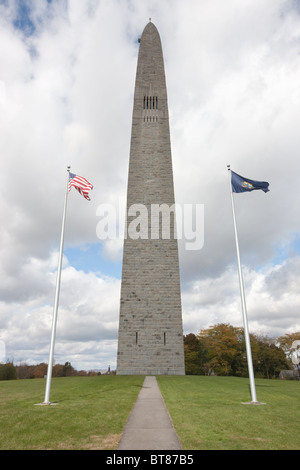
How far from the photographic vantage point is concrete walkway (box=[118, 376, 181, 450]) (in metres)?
5.32

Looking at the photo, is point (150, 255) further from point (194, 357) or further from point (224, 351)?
point (194, 357)

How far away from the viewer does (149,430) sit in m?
6.35

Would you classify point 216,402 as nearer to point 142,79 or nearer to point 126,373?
point 126,373

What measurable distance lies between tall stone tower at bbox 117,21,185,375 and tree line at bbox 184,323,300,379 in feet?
83.7

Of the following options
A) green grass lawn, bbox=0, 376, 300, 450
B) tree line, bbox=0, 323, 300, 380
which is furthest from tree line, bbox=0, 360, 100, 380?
green grass lawn, bbox=0, 376, 300, 450

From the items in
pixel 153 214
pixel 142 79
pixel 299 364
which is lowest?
pixel 299 364

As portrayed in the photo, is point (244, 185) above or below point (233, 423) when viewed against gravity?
above

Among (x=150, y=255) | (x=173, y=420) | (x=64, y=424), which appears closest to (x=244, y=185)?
(x=173, y=420)

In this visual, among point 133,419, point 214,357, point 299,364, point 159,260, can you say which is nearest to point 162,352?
point 159,260

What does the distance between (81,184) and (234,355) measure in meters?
42.3

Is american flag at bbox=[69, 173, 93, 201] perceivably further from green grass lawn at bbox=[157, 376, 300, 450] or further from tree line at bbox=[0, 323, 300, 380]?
tree line at bbox=[0, 323, 300, 380]

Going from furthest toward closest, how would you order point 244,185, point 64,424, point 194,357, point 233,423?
point 194,357, point 244,185, point 233,423, point 64,424

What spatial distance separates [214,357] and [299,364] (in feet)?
48.8
